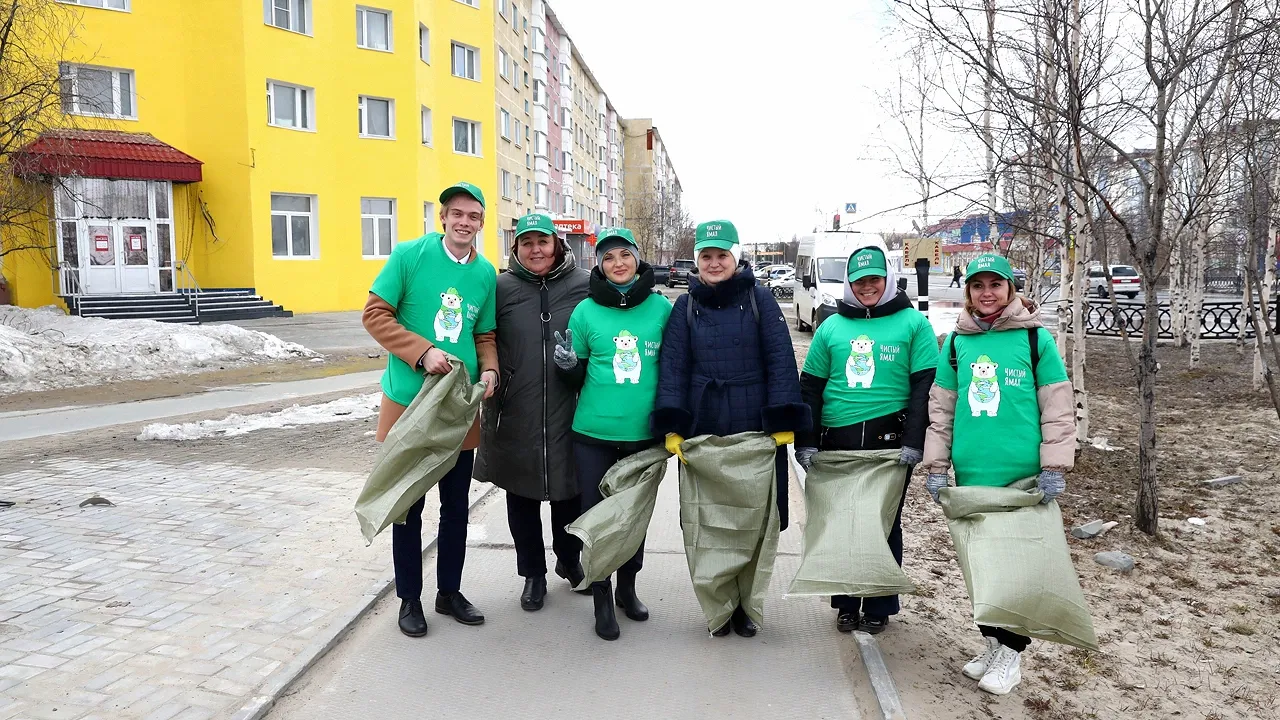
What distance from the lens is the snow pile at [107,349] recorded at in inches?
512

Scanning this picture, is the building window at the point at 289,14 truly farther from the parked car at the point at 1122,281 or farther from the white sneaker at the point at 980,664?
the parked car at the point at 1122,281

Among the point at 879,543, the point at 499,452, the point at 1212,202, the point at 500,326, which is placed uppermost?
the point at 1212,202

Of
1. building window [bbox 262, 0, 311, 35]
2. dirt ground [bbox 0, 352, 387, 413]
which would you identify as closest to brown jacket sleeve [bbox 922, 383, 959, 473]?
dirt ground [bbox 0, 352, 387, 413]

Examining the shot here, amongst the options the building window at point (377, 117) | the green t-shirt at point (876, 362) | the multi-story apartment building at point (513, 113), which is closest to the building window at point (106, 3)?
the building window at point (377, 117)

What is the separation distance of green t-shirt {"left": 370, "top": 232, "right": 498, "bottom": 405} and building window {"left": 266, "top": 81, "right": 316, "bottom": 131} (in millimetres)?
23017

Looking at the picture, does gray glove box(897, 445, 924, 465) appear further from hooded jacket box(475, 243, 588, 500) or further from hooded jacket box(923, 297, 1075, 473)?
hooded jacket box(475, 243, 588, 500)

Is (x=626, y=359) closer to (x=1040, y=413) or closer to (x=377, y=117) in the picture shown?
(x=1040, y=413)

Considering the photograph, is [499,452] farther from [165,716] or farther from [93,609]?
[93,609]

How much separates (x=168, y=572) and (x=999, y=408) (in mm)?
4422

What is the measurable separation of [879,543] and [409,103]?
26.6 m

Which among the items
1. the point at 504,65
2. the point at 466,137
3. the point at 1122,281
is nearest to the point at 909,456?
the point at 466,137

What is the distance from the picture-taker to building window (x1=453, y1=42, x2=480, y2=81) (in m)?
31.3

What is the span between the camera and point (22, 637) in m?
3.82

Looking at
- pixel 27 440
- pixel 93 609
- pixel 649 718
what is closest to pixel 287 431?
pixel 27 440
